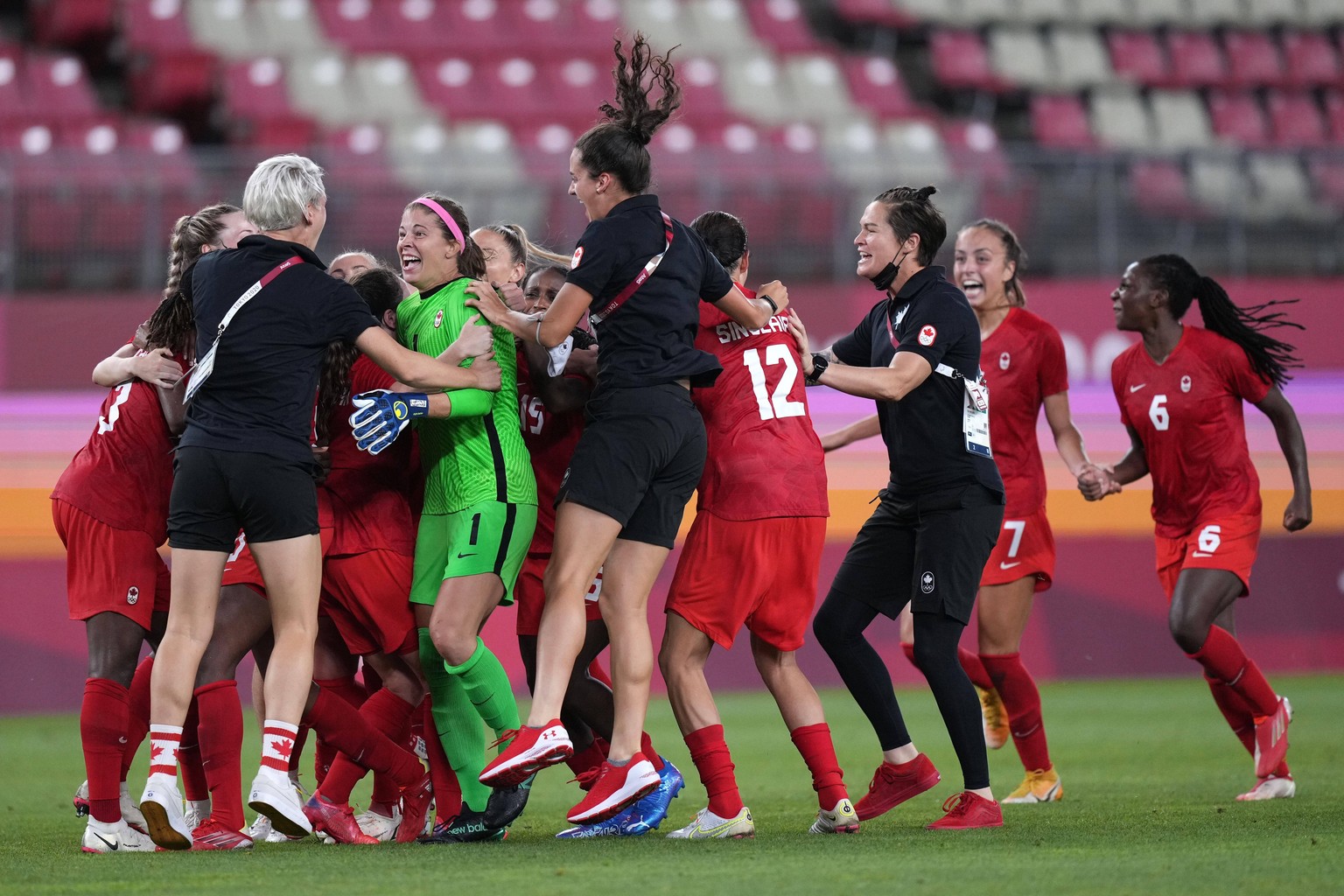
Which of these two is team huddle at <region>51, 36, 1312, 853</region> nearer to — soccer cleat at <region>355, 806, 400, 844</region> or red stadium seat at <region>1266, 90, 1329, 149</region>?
soccer cleat at <region>355, 806, 400, 844</region>

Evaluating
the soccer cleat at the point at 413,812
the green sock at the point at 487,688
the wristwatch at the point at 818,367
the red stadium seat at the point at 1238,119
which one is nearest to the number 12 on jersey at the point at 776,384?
the wristwatch at the point at 818,367

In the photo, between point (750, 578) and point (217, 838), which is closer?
point (217, 838)

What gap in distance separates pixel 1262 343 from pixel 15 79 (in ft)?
39.6

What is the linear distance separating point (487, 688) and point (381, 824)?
0.88 m

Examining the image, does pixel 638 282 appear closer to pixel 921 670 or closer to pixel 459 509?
pixel 459 509

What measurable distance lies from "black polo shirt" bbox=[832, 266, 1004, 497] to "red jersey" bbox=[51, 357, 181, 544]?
2.58 m

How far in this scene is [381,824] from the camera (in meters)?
5.70

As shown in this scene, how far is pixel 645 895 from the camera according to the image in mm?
3975

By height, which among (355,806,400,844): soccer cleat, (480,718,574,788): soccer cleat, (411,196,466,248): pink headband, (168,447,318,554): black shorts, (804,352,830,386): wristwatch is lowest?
(355,806,400,844): soccer cleat

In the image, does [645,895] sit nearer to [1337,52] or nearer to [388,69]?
[388,69]

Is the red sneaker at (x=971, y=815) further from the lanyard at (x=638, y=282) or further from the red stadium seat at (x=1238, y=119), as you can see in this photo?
the red stadium seat at (x=1238, y=119)

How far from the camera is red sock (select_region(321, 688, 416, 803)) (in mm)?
5445

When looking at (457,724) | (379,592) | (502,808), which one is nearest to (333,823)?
(457,724)

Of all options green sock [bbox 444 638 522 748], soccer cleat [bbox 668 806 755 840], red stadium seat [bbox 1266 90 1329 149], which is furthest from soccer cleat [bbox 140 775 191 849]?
red stadium seat [bbox 1266 90 1329 149]
